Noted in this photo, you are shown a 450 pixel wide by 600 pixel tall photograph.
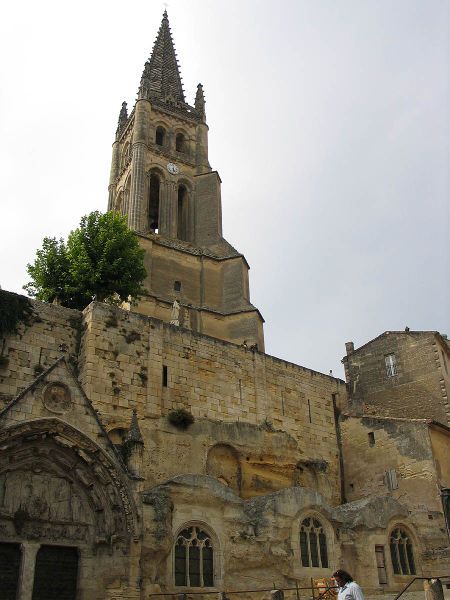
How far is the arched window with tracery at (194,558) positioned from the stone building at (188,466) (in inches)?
1.4

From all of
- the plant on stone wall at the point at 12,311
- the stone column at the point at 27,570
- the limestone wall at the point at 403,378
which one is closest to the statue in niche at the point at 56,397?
the stone column at the point at 27,570

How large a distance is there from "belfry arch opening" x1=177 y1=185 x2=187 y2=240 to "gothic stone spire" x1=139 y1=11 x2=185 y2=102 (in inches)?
337

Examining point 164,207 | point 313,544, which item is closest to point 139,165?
point 164,207

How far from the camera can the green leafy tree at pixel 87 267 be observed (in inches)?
977

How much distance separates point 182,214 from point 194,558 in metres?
31.0

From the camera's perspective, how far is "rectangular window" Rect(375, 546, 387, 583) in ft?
58.6

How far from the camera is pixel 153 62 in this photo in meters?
54.1

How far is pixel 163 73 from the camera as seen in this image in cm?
5281

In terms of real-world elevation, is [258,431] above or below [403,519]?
above

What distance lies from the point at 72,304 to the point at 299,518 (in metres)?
12.8

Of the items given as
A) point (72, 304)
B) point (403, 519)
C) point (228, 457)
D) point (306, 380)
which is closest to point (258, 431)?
point (228, 457)

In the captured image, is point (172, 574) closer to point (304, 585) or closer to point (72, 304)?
point (304, 585)

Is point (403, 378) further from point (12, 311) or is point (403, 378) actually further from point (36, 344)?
point (12, 311)

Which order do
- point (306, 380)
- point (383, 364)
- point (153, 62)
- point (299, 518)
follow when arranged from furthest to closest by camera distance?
1. point (153, 62)
2. point (383, 364)
3. point (306, 380)
4. point (299, 518)
